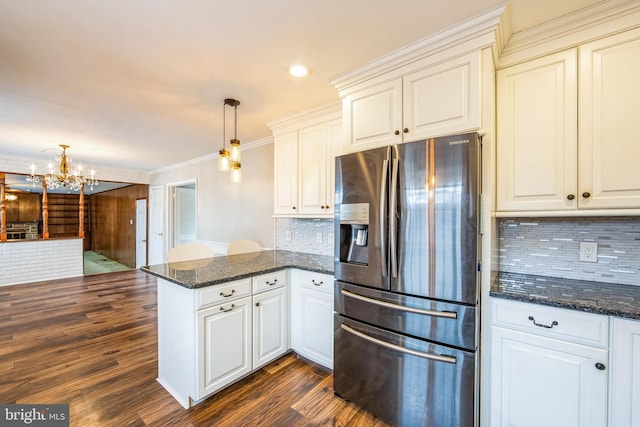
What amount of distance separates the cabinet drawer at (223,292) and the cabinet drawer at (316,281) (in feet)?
1.61

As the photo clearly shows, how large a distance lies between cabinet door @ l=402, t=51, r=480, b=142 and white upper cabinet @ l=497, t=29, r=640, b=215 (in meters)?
0.33

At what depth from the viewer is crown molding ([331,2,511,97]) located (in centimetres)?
146

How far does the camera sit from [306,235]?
10.5 ft

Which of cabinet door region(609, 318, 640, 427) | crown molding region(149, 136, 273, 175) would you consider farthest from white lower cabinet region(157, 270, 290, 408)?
crown molding region(149, 136, 273, 175)

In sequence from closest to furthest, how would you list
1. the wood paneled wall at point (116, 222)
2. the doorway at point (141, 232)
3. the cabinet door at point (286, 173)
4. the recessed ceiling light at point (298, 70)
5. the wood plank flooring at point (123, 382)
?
the wood plank flooring at point (123, 382)
the recessed ceiling light at point (298, 70)
the cabinet door at point (286, 173)
the doorway at point (141, 232)
the wood paneled wall at point (116, 222)

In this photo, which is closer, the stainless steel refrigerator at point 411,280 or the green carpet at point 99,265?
the stainless steel refrigerator at point 411,280

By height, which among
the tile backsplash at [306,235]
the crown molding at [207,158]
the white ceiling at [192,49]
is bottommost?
the tile backsplash at [306,235]

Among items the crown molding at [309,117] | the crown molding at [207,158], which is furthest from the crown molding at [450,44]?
the crown molding at [207,158]

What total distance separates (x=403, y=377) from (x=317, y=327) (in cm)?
86

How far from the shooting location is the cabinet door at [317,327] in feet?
7.31

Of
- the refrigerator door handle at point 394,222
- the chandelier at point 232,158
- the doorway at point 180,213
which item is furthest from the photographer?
the doorway at point 180,213

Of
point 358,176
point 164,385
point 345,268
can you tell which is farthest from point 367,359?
point 164,385

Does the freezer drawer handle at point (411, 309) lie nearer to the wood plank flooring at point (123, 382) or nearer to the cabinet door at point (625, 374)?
the cabinet door at point (625, 374)

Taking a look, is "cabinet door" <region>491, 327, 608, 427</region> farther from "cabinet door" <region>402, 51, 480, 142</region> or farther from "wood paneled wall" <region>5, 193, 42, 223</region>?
"wood paneled wall" <region>5, 193, 42, 223</region>
